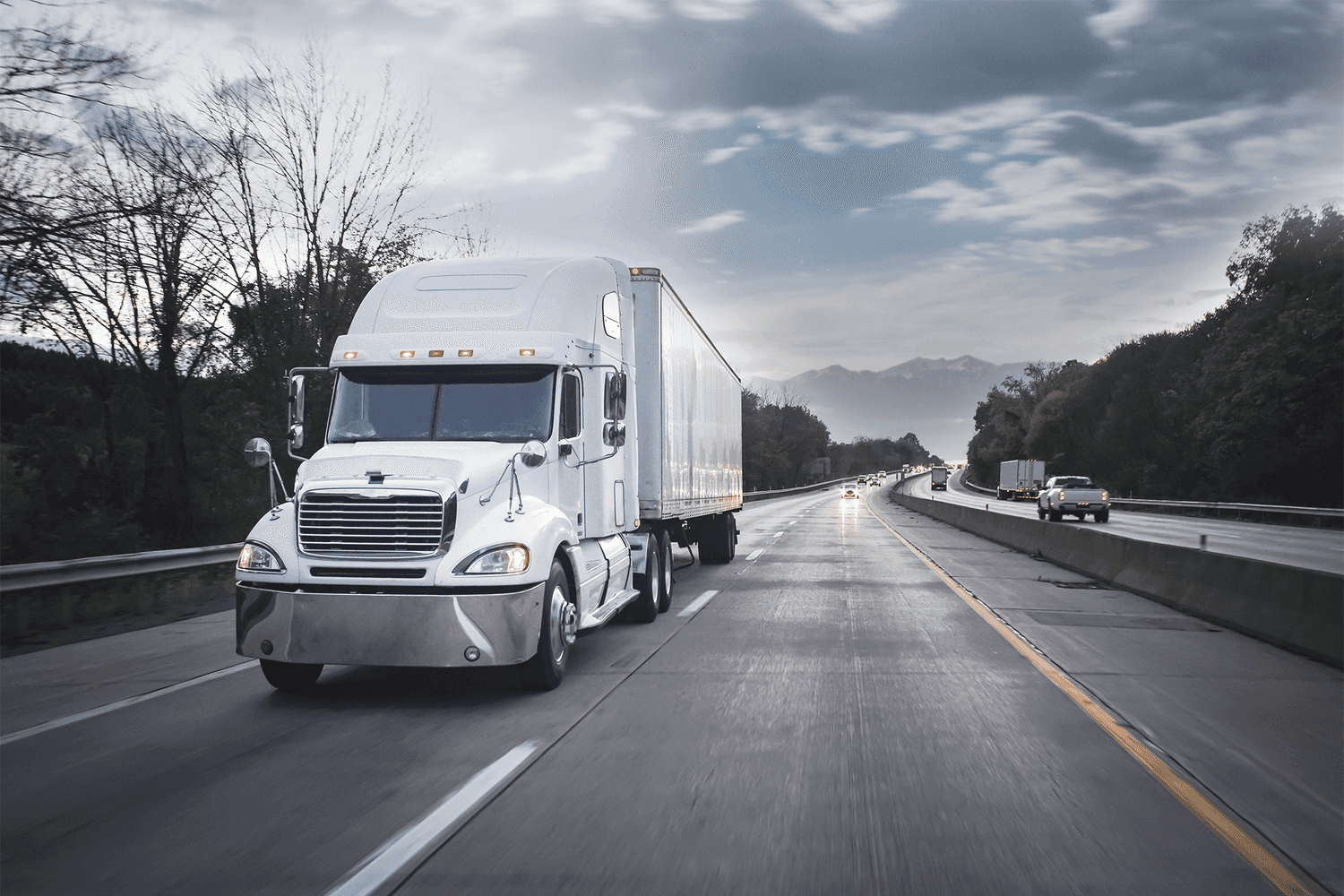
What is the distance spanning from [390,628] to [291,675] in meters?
1.12

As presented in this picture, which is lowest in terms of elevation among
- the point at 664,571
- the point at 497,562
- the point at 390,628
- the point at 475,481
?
the point at 664,571

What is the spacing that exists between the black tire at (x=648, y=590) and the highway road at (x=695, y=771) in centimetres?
121

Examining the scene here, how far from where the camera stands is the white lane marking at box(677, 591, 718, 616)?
12.3 m

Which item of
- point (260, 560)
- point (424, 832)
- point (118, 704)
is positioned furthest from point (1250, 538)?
point (424, 832)

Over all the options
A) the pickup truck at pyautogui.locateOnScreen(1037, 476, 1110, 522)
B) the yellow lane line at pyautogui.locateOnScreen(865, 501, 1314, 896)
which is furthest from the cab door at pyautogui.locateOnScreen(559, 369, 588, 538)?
the pickup truck at pyautogui.locateOnScreen(1037, 476, 1110, 522)

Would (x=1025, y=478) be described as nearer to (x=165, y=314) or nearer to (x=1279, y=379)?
(x=1279, y=379)

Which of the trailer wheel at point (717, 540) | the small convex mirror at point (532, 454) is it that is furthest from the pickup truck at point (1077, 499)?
the small convex mirror at point (532, 454)

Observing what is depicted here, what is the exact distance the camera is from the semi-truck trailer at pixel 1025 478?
3361 inches

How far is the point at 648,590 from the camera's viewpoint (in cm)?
1137

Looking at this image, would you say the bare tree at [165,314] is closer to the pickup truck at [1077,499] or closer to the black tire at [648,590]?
the black tire at [648,590]

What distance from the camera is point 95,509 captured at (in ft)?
73.3

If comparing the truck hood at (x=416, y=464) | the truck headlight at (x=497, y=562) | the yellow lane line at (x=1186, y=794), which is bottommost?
the yellow lane line at (x=1186, y=794)

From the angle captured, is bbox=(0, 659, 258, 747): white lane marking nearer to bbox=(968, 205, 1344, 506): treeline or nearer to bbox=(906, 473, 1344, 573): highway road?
bbox=(906, 473, 1344, 573): highway road

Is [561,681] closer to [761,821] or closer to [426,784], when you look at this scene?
[426,784]
